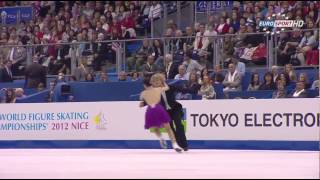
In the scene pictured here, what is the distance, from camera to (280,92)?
1983 centimetres

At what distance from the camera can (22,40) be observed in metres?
26.6

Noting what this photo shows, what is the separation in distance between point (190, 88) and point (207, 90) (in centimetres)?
71

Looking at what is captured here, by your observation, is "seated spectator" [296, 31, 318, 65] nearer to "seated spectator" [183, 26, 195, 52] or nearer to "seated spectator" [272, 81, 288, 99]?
"seated spectator" [272, 81, 288, 99]

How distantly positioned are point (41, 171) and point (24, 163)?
8.17 ft

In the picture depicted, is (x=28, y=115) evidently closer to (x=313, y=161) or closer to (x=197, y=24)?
(x=197, y=24)

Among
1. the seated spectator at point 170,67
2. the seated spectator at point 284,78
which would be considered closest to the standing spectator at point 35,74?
the seated spectator at point 170,67

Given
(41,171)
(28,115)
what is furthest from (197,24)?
(41,171)

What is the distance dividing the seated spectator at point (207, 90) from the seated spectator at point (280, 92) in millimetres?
1644

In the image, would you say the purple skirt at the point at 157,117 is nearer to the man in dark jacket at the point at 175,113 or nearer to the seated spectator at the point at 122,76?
the man in dark jacket at the point at 175,113

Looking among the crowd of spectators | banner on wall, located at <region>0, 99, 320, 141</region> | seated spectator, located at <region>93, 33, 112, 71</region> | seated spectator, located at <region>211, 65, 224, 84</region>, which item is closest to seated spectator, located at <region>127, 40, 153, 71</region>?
the crowd of spectators

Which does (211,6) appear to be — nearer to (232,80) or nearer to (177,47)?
(177,47)

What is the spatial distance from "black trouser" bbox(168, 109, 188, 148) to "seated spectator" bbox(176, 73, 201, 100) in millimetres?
2150

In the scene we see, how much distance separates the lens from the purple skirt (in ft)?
59.9

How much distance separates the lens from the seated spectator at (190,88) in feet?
69.1
